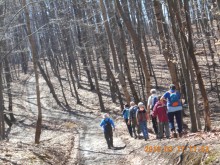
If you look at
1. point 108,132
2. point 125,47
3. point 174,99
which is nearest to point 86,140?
point 108,132

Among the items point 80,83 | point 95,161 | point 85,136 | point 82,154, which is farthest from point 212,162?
point 80,83

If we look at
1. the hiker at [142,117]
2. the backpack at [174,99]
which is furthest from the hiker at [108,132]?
the backpack at [174,99]

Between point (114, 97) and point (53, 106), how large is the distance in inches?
284

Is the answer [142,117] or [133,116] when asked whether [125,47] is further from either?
[142,117]

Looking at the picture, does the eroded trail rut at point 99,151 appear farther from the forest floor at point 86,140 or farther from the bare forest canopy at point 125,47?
the bare forest canopy at point 125,47

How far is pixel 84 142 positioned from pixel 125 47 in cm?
714

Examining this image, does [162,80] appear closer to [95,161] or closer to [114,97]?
[114,97]

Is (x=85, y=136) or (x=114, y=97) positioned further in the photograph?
(x=114, y=97)

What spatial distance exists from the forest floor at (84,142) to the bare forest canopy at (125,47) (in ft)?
3.89

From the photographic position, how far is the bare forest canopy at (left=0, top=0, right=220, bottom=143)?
40.6ft

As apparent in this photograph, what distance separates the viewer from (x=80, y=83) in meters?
39.9

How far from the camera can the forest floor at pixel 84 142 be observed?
349 inches

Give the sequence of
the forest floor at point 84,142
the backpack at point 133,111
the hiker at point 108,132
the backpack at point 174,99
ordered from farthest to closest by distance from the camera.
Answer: the backpack at point 133,111 → the hiker at point 108,132 → the backpack at point 174,99 → the forest floor at point 84,142

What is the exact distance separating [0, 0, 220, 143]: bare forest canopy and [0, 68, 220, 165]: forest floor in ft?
3.89
